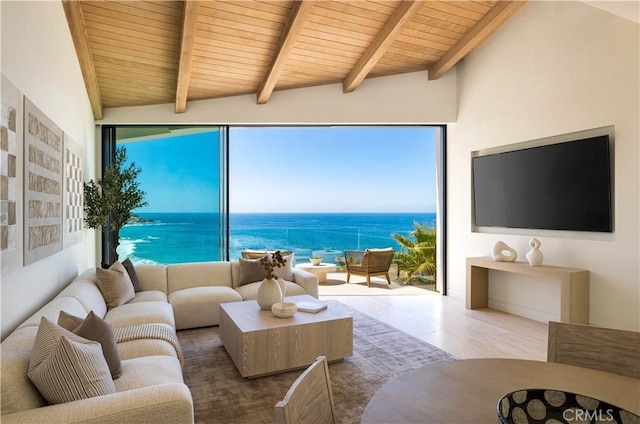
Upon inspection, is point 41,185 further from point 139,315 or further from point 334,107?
point 334,107

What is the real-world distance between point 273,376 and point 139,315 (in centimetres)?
130

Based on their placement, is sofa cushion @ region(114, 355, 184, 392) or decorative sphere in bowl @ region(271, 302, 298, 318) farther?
decorative sphere in bowl @ region(271, 302, 298, 318)

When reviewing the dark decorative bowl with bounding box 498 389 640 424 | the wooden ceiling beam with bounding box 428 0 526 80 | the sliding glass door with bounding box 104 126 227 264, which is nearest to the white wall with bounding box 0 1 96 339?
the sliding glass door with bounding box 104 126 227 264

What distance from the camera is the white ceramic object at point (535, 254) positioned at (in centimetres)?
468

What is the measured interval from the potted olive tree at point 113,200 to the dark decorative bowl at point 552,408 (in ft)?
16.6

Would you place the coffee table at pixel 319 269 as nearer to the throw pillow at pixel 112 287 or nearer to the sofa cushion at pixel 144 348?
the throw pillow at pixel 112 287

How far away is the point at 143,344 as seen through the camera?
278 centimetres

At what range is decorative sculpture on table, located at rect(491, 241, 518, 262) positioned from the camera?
508cm

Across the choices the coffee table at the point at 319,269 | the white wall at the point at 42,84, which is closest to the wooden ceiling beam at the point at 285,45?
the white wall at the point at 42,84

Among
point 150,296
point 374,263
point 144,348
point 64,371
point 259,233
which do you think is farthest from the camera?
point 259,233

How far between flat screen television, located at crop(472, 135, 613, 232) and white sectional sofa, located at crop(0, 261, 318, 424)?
2.65 metres

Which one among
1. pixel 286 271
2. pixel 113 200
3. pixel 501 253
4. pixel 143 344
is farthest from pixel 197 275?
pixel 501 253

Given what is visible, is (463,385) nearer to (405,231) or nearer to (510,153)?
(510,153)

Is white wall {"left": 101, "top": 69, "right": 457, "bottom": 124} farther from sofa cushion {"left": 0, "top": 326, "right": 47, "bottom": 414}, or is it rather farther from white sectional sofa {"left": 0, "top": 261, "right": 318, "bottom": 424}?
sofa cushion {"left": 0, "top": 326, "right": 47, "bottom": 414}
